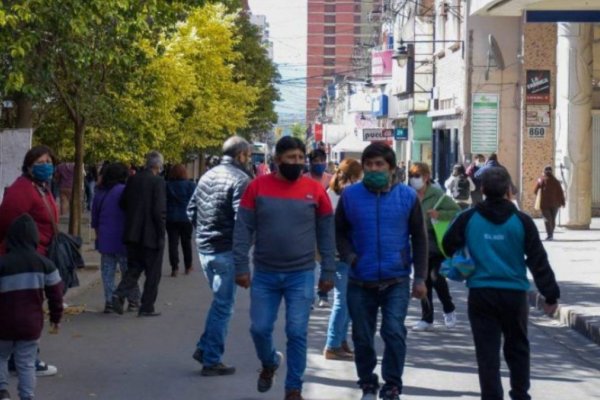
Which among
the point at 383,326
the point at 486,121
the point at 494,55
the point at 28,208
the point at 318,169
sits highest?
the point at 494,55

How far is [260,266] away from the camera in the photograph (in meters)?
9.30

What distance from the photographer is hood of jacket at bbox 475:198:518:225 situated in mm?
8477

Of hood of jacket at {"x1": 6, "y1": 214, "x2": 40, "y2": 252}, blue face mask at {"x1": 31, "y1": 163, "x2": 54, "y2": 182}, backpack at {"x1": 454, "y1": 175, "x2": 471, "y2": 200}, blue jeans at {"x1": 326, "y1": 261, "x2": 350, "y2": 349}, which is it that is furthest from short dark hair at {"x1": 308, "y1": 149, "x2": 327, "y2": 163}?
backpack at {"x1": 454, "y1": 175, "x2": 471, "y2": 200}

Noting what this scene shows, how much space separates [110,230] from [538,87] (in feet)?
75.0

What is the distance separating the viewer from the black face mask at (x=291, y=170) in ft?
30.3

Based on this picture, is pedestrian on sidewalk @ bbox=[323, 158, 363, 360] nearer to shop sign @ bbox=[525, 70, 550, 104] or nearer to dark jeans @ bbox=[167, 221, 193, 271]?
dark jeans @ bbox=[167, 221, 193, 271]

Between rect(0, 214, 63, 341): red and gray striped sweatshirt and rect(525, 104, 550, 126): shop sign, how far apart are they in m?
28.3

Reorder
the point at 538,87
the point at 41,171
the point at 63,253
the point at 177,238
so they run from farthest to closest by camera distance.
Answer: the point at 538,87
the point at 177,238
the point at 63,253
the point at 41,171

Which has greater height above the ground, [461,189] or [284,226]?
[284,226]

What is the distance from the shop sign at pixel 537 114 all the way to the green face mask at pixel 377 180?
90.6 ft

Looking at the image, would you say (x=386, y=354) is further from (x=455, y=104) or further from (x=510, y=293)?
(x=455, y=104)

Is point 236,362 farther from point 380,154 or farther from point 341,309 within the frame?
point 380,154

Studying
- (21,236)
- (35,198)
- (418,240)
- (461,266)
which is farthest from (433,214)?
(21,236)

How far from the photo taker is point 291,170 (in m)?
9.23
